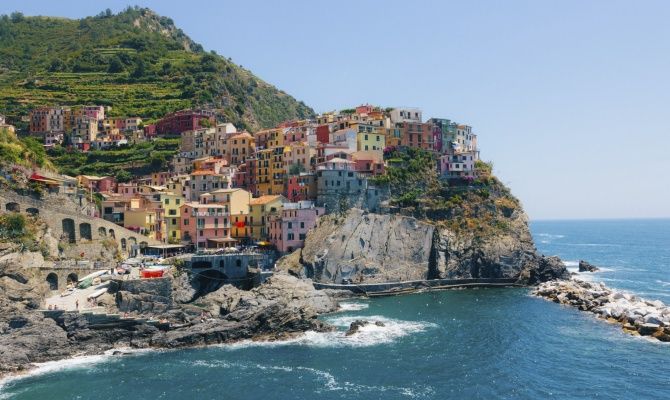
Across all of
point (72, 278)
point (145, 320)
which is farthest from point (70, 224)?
point (145, 320)

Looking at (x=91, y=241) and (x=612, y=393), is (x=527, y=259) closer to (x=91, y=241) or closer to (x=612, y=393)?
(x=612, y=393)

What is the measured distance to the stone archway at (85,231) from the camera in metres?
70.5

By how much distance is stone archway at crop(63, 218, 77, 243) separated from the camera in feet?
228

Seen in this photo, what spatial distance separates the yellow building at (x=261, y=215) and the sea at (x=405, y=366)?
71.9ft

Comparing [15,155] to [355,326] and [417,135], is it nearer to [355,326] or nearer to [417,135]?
[355,326]

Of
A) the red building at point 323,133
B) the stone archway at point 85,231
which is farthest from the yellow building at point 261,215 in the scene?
the stone archway at point 85,231

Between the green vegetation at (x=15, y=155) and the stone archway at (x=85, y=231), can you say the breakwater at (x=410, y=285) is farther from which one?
the green vegetation at (x=15, y=155)

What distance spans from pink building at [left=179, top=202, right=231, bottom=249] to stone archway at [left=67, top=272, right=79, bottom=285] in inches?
737

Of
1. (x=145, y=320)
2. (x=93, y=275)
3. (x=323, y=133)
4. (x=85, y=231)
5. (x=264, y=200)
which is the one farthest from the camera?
(x=323, y=133)

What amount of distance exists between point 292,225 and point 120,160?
140 feet

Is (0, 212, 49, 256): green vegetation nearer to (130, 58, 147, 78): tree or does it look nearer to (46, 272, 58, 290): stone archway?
(46, 272, 58, 290): stone archway

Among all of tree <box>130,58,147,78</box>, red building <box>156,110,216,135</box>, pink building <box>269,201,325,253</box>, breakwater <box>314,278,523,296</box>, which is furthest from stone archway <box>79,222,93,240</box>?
tree <box>130,58,147,78</box>

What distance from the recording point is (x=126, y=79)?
145375 millimetres

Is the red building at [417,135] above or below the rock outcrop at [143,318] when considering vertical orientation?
above
